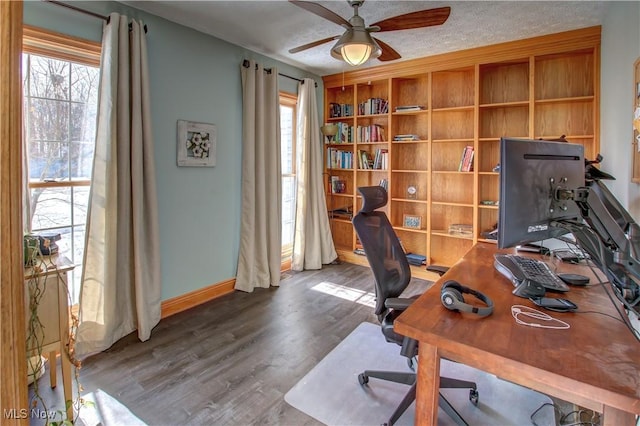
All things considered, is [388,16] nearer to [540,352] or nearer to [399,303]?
[399,303]

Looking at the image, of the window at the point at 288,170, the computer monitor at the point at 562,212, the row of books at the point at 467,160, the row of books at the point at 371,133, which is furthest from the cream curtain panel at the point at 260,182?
the computer monitor at the point at 562,212

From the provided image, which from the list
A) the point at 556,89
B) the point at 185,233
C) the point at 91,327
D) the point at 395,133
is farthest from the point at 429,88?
the point at 91,327

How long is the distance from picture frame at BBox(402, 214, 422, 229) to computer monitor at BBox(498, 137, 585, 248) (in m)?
2.95

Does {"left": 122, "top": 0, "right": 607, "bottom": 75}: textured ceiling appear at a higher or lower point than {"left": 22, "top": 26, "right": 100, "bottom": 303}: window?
higher

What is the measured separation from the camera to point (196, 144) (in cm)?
323

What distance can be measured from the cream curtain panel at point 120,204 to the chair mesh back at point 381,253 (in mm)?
1744

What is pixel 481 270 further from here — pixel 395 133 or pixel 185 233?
pixel 395 133

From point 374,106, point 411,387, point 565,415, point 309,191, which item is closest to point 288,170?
point 309,191

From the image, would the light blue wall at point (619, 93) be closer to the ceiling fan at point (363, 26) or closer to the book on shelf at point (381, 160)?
the ceiling fan at point (363, 26)

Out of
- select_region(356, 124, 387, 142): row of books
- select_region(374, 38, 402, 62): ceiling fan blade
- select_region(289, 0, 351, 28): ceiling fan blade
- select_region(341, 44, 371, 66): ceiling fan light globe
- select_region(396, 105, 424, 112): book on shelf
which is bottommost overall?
select_region(356, 124, 387, 142): row of books

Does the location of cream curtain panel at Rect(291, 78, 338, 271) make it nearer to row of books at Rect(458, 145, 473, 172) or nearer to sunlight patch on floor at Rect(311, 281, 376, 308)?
sunlight patch on floor at Rect(311, 281, 376, 308)

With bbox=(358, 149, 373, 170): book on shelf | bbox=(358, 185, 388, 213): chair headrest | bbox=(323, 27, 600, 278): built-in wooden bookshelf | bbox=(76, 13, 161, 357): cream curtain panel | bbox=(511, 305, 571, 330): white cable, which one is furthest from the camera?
bbox=(358, 149, 373, 170): book on shelf

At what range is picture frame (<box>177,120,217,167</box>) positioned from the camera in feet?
10.2

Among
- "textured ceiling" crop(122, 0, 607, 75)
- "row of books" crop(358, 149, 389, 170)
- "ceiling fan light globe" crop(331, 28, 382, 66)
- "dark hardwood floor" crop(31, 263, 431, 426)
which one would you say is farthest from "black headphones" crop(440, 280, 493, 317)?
"row of books" crop(358, 149, 389, 170)
